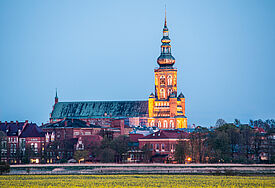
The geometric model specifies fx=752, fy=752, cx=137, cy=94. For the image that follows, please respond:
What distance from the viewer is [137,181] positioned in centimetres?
9144

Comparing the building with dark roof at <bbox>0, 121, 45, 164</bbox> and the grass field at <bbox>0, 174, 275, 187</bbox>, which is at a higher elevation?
the building with dark roof at <bbox>0, 121, 45, 164</bbox>

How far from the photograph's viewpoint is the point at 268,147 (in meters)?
134

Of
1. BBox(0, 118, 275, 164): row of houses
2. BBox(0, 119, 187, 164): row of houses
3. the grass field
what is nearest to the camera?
the grass field

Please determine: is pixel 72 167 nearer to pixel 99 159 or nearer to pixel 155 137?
pixel 99 159

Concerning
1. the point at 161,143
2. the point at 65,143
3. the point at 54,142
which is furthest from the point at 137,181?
the point at 54,142

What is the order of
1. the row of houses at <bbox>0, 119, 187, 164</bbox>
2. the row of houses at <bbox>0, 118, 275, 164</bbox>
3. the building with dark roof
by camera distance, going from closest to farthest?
the row of houses at <bbox>0, 118, 275, 164</bbox>
the row of houses at <bbox>0, 119, 187, 164</bbox>
the building with dark roof

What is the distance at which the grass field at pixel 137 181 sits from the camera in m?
86.6

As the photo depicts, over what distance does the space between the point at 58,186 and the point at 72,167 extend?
125 feet

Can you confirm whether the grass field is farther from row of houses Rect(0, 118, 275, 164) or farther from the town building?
the town building

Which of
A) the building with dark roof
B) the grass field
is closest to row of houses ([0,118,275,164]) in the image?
the building with dark roof

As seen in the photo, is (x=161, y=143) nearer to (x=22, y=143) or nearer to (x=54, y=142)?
(x=54, y=142)

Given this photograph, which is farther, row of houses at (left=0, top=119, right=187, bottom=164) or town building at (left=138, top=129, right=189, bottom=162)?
row of houses at (left=0, top=119, right=187, bottom=164)

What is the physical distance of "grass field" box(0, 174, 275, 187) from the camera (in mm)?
86625

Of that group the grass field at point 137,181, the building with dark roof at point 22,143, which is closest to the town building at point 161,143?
the building with dark roof at point 22,143
